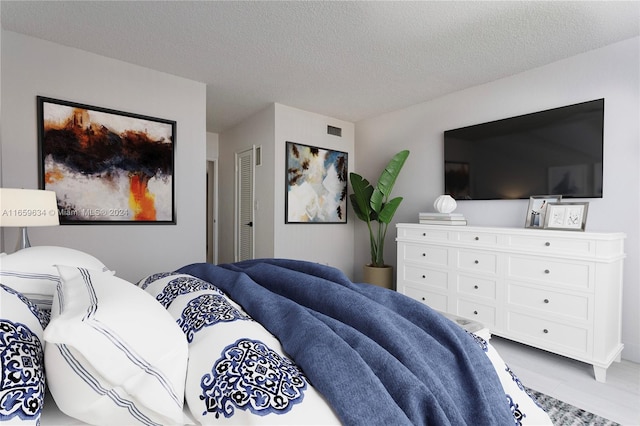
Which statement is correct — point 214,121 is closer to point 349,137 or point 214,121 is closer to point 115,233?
point 349,137

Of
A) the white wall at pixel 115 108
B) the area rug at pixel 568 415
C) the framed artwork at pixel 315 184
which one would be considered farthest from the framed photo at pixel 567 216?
the white wall at pixel 115 108

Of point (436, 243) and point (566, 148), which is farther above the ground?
point (566, 148)

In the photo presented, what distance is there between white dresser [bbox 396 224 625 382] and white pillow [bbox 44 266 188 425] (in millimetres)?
2547

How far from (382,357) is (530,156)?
111 inches

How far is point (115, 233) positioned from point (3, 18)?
170cm

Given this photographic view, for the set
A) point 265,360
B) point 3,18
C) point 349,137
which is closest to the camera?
point 265,360

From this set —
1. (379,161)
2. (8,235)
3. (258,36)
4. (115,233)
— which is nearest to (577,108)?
(379,161)

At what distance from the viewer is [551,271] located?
229 cm

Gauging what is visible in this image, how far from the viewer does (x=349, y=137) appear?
4.62 meters

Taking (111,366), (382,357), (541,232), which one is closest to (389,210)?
(541,232)

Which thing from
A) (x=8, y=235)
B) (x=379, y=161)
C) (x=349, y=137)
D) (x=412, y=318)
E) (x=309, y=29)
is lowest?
(x=412, y=318)

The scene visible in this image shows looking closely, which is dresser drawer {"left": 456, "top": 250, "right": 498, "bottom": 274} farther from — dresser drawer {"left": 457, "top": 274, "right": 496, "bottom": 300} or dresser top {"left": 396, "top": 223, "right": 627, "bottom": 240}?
dresser top {"left": 396, "top": 223, "right": 627, "bottom": 240}

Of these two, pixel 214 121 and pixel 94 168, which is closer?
pixel 94 168

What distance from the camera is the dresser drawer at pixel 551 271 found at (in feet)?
7.06
